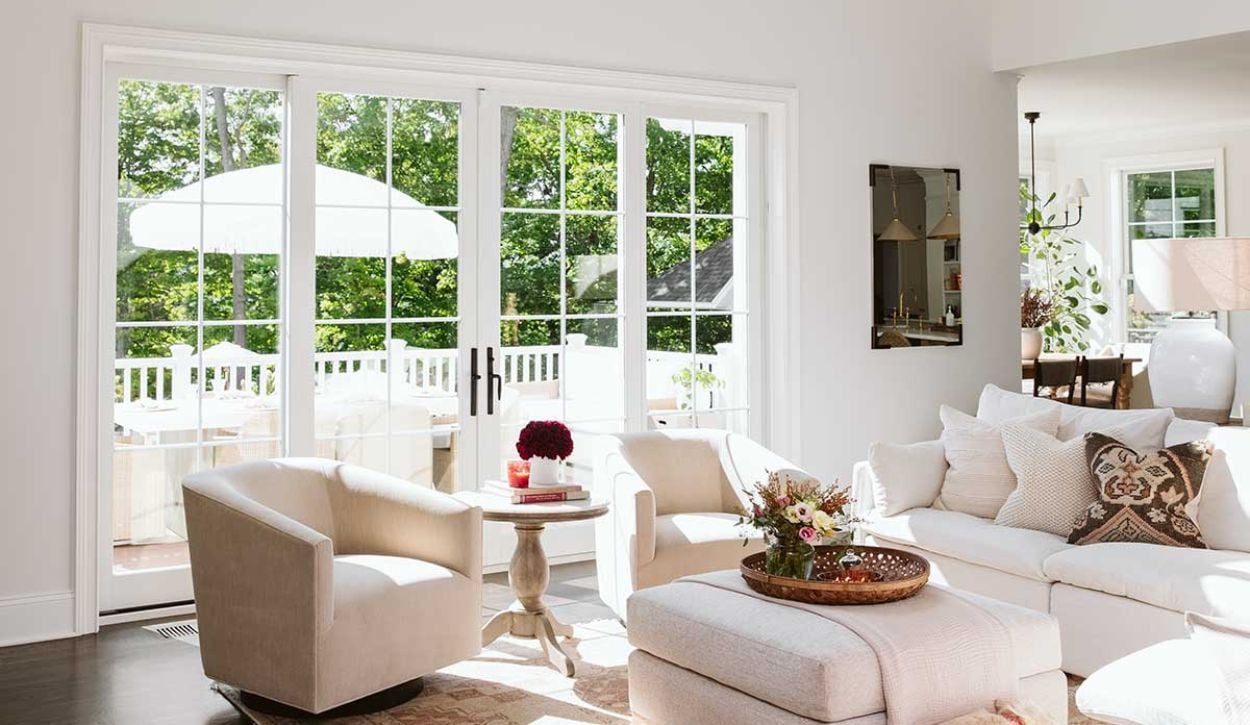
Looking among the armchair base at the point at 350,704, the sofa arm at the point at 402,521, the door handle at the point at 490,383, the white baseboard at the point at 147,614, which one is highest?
the door handle at the point at 490,383

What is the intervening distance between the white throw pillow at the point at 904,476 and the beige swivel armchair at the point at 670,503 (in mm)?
425

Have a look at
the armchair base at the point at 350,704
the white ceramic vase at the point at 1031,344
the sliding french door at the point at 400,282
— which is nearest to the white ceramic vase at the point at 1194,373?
the white ceramic vase at the point at 1031,344

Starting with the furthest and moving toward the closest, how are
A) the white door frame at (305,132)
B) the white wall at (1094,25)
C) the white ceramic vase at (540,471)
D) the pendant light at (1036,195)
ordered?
the pendant light at (1036,195) < the white wall at (1094,25) < the white door frame at (305,132) < the white ceramic vase at (540,471)

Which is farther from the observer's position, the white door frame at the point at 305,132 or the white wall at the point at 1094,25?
the white wall at the point at 1094,25

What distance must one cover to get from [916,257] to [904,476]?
2.24 metres

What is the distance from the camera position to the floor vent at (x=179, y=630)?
14.8 feet

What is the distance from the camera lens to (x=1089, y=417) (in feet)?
14.9

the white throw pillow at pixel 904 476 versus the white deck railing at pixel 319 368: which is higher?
the white deck railing at pixel 319 368

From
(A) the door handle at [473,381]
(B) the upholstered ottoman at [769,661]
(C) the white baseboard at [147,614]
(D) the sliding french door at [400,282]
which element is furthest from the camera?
(A) the door handle at [473,381]

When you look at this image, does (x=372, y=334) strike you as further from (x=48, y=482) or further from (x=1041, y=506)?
(x=1041, y=506)

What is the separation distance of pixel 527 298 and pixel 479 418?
0.62 meters

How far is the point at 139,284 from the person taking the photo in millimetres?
4824

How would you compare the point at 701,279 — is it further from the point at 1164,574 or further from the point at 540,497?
the point at 1164,574

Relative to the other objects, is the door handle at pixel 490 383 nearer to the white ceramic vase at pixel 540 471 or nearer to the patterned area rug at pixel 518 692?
the white ceramic vase at pixel 540 471
